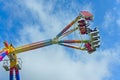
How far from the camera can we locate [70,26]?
8300 centimetres

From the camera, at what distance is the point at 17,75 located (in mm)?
80062

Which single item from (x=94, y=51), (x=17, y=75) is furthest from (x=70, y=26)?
(x=17, y=75)

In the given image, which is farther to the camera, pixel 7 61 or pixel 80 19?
pixel 80 19

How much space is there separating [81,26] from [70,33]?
2.39 m

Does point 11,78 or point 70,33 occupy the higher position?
point 70,33

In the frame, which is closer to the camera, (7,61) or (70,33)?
(7,61)

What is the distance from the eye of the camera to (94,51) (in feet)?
268

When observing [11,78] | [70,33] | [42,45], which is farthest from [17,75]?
[70,33]

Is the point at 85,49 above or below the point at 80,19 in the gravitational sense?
below

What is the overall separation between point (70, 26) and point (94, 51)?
20.5ft

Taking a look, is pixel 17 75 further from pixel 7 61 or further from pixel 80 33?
pixel 80 33

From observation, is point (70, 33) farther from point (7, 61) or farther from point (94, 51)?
point (7, 61)

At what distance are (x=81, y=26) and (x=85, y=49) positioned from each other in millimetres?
4296

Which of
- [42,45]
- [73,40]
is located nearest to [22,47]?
[42,45]
